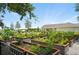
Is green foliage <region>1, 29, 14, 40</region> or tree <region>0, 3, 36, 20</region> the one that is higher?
tree <region>0, 3, 36, 20</region>

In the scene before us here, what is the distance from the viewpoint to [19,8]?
2990 mm

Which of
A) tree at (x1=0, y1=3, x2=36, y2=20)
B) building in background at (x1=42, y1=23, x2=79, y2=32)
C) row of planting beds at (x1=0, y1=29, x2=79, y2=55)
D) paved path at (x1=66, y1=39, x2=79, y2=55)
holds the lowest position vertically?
paved path at (x1=66, y1=39, x2=79, y2=55)

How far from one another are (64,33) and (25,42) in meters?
0.63

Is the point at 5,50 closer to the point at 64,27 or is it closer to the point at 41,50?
the point at 41,50

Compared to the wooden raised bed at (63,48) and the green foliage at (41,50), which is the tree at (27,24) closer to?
the green foliage at (41,50)

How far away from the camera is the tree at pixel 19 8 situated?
2932 millimetres

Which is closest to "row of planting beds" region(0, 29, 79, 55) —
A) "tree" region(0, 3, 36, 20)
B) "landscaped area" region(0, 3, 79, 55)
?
"landscaped area" region(0, 3, 79, 55)

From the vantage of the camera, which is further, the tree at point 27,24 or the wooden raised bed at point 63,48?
the tree at point 27,24

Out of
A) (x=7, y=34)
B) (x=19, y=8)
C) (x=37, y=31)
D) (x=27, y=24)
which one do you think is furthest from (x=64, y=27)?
(x=7, y=34)

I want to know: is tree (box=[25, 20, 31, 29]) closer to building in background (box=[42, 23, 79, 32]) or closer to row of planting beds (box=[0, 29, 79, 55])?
row of planting beds (box=[0, 29, 79, 55])

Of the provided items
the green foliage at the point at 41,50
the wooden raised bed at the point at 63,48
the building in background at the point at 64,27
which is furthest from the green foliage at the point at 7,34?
the wooden raised bed at the point at 63,48

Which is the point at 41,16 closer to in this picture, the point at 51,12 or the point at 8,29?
the point at 51,12

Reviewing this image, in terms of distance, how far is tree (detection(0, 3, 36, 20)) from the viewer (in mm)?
2932

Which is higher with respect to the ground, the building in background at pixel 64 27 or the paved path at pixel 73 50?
the building in background at pixel 64 27
